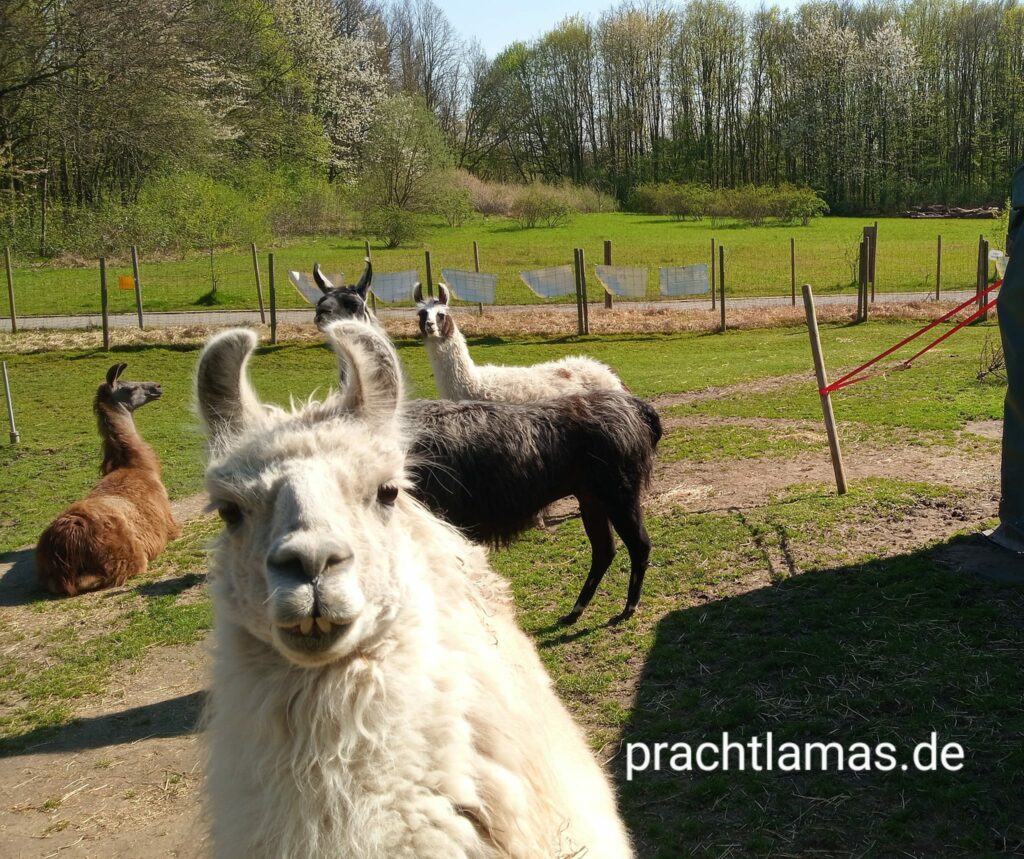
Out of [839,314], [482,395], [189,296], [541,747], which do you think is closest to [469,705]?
[541,747]

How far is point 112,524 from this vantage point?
24.7 ft

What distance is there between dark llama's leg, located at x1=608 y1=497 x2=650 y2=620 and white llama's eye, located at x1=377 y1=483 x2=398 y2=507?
3.87m

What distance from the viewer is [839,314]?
71.3ft

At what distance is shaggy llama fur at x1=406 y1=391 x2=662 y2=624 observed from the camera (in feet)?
18.5

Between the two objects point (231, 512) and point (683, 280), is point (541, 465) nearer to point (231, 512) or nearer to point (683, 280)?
point (231, 512)

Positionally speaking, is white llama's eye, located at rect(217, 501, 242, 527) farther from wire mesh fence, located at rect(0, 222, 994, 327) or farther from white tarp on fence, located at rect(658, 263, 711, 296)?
white tarp on fence, located at rect(658, 263, 711, 296)

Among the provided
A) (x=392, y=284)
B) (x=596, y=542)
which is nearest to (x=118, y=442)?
(x=596, y=542)

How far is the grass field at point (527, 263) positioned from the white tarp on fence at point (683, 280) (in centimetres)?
249

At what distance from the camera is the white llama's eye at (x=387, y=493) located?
227cm

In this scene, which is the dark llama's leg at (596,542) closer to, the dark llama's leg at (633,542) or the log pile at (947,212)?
the dark llama's leg at (633,542)

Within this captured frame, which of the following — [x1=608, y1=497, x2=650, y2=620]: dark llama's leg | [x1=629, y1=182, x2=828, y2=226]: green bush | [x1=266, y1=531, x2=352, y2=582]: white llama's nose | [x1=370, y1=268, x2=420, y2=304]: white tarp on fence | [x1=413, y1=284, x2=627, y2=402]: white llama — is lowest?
[x1=608, y1=497, x2=650, y2=620]: dark llama's leg

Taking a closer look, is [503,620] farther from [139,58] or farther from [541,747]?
[139,58]

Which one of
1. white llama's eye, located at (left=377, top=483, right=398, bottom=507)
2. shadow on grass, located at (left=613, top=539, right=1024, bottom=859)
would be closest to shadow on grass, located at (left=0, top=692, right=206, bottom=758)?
shadow on grass, located at (left=613, top=539, right=1024, bottom=859)

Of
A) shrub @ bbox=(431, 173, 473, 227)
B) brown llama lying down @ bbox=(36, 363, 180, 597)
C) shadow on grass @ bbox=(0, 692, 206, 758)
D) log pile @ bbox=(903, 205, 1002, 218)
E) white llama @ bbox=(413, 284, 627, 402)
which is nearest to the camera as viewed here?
shadow on grass @ bbox=(0, 692, 206, 758)
